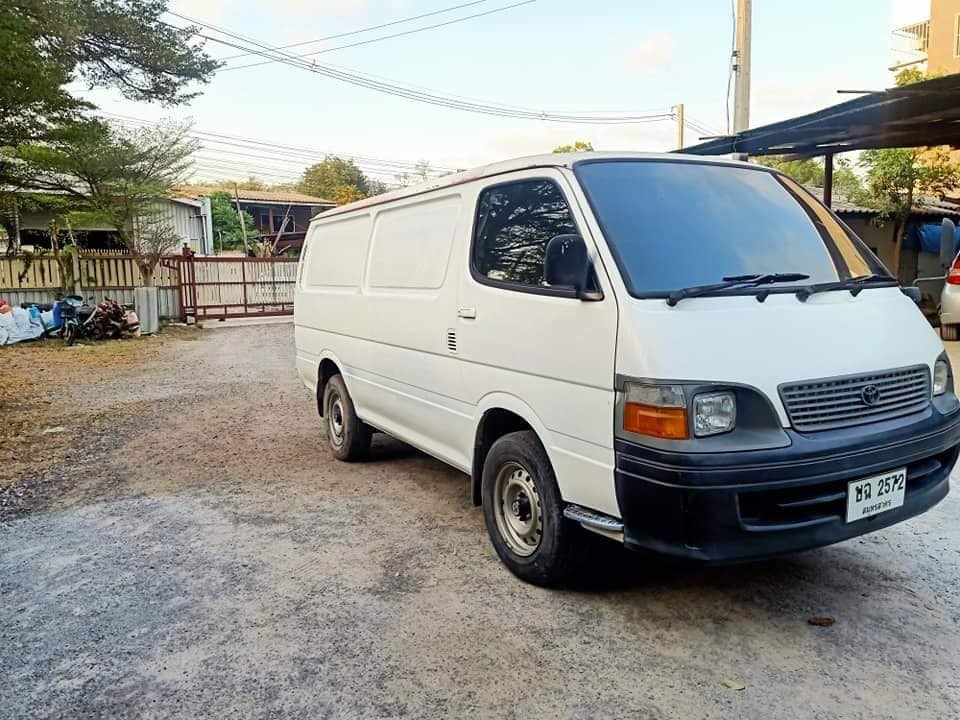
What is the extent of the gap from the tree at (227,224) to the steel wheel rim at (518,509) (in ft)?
100

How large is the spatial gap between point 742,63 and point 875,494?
10078mm

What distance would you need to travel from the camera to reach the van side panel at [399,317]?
4152 millimetres

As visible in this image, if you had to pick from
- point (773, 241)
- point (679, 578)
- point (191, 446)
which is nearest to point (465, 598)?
point (679, 578)

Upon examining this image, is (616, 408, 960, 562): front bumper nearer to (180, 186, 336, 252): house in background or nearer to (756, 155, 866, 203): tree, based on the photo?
(756, 155, 866, 203): tree

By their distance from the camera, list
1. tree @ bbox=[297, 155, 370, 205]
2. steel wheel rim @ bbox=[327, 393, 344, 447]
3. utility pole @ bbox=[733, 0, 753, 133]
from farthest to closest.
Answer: tree @ bbox=[297, 155, 370, 205], utility pole @ bbox=[733, 0, 753, 133], steel wheel rim @ bbox=[327, 393, 344, 447]

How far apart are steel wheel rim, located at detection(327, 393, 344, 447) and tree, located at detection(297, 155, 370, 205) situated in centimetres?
3897

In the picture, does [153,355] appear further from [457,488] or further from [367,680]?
[367,680]

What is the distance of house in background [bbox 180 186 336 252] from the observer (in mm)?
32125

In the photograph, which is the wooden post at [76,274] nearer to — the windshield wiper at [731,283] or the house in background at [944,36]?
the windshield wiper at [731,283]

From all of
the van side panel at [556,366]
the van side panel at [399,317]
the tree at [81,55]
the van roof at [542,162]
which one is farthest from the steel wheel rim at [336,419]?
the tree at [81,55]

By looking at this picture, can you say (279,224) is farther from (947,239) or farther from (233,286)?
(947,239)

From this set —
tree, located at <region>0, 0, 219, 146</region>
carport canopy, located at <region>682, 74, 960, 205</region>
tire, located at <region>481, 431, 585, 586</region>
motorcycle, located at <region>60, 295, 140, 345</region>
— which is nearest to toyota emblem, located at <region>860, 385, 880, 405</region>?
tire, located at <region>481, 431, 585, 586</region>

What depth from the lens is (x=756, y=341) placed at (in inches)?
110

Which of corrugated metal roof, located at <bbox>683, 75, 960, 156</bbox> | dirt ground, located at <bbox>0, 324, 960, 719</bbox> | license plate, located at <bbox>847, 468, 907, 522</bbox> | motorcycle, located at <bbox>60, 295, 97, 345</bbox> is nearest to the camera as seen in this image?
dirt ground, located at <bbox>0, 324, 960, 719</bbox>
